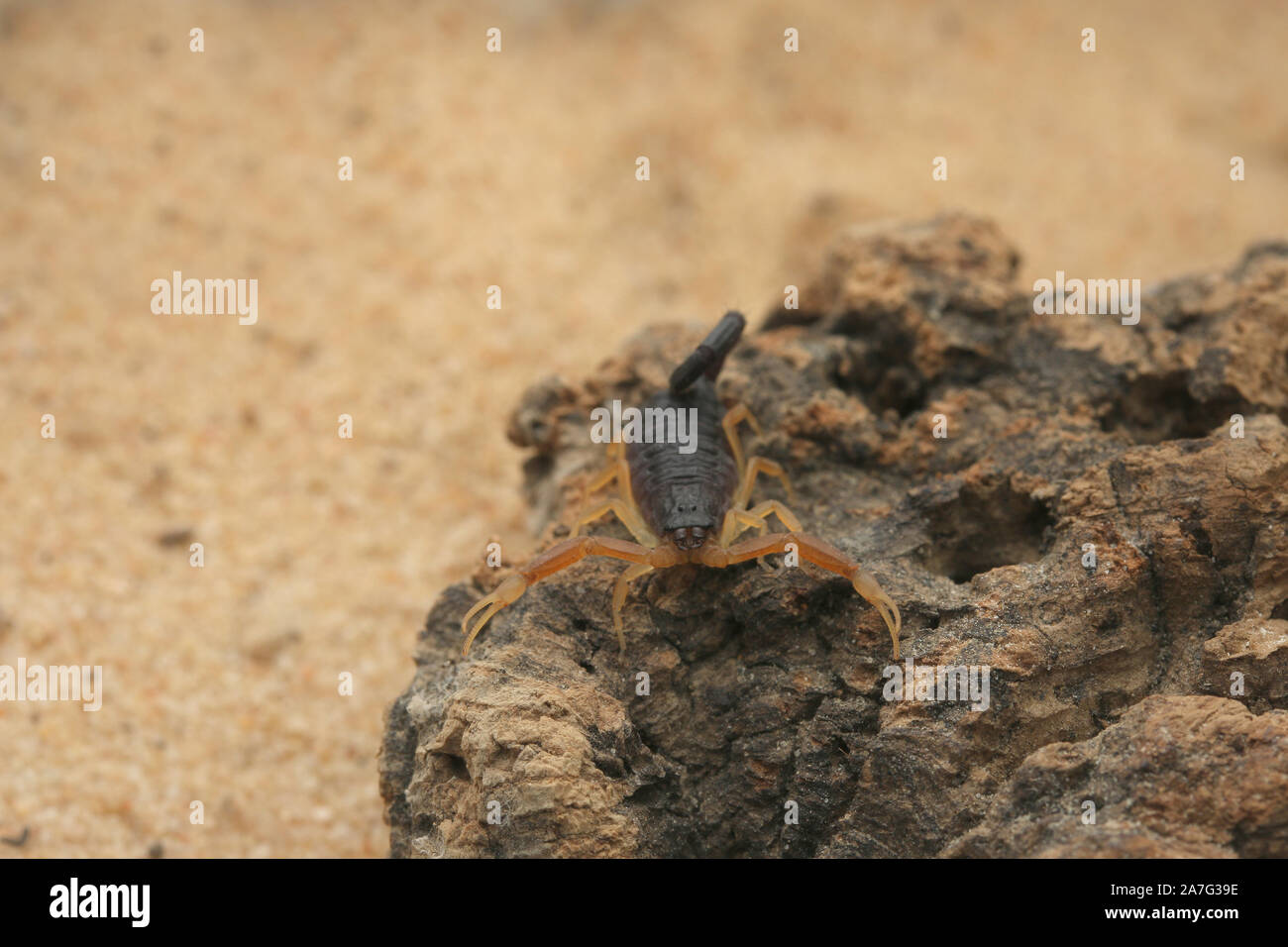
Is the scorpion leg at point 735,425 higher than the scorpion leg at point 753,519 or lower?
higher

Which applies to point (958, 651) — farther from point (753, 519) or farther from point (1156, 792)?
point (753, 519)

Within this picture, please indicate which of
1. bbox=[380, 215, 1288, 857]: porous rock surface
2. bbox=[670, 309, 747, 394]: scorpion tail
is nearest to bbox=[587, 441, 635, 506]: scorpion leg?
bbox=[380, 215, 1288, 857]: porous rock surface

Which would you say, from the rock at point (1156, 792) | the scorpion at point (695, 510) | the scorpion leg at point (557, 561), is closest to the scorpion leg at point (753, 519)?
the scorpion at point (695, 510)

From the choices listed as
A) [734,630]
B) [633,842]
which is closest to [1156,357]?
[734,630]

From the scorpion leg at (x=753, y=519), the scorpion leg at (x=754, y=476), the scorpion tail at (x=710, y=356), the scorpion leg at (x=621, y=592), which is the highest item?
the scorpion tail at (x=710, y=356)

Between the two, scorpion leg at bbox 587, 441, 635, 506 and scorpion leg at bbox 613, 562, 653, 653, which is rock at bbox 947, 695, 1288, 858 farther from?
scorpion leg at bbox 587, 441, 635, 506

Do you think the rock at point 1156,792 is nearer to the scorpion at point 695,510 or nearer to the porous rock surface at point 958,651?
the porous rock surface at point 958,651
